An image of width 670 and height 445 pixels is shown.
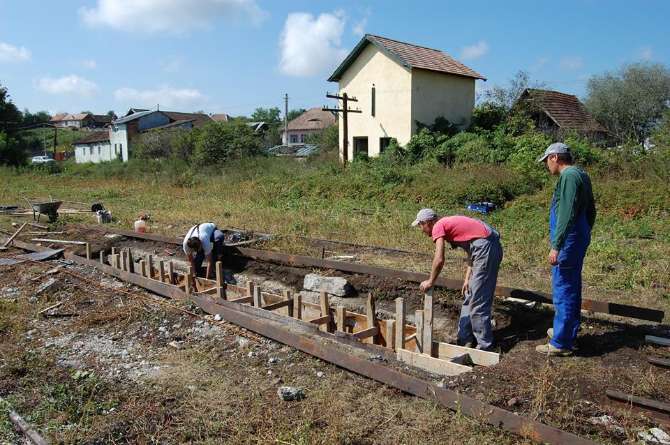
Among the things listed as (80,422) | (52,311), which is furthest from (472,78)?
(80,422)

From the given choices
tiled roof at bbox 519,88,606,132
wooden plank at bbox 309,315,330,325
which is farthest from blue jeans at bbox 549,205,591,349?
tiled roof at bbox 519,88,606,132

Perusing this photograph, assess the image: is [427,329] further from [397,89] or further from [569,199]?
[397,89]

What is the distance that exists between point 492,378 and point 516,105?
22.2 m

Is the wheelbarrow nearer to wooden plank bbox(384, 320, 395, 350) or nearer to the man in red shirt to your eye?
wooden plank bbox(384, 320, 395, 350)

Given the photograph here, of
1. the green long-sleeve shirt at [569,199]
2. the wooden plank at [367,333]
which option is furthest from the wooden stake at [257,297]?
the green long-sleeve shirt at [569,199]

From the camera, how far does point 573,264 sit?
447cm

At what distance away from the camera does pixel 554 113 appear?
24078mm

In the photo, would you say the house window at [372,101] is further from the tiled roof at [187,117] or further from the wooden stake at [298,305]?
the tiled roof at [187,117]

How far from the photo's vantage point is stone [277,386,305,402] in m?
4.32

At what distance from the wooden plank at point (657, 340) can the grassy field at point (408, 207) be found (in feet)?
5.48

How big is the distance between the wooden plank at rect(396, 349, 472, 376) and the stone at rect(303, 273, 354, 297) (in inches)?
95.2

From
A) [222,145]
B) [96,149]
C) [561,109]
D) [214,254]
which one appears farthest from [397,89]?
[96,149]

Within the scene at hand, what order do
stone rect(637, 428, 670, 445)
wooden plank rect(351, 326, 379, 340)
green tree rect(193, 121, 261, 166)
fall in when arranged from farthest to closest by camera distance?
green tree rect(193, 121, 261, 166)
wooden plank rect(351, 326, 379, 340)
stone rect(637, 428, 670, 445)

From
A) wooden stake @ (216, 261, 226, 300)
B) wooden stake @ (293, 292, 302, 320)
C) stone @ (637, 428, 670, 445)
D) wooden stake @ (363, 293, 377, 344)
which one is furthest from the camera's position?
wooden stake @ (216, 261, 226, 300)
